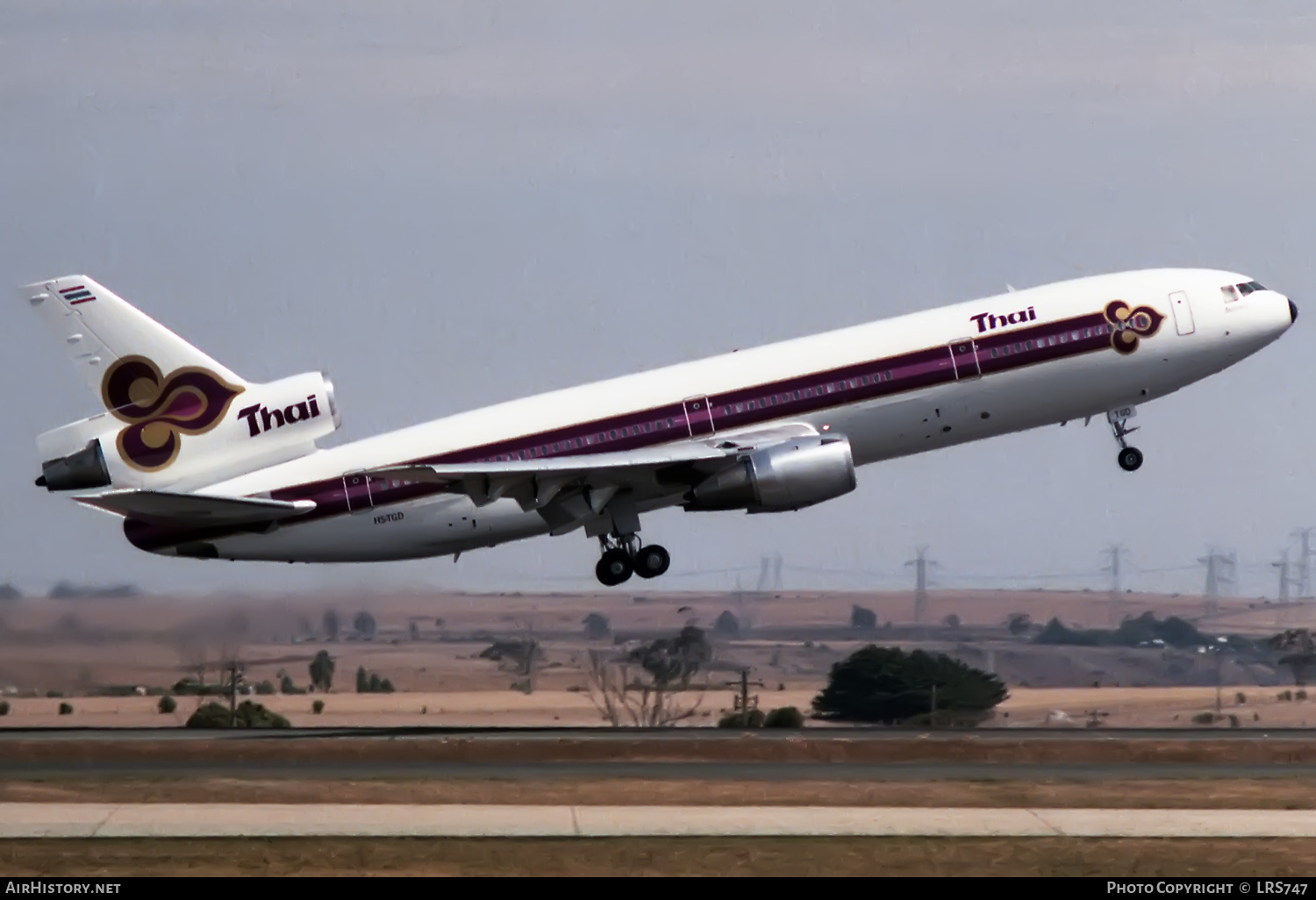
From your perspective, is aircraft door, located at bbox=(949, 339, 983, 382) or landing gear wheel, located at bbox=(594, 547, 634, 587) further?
landing gear wheel, located at bbox=(594, 547, 634, 587)

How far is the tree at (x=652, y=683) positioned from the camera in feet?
255

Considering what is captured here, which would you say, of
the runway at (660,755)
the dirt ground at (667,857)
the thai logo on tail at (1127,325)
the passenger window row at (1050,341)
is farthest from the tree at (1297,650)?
the dirt ground at (667,857)

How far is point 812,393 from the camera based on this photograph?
2176 inches

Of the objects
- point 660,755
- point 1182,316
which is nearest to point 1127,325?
point 1182,316

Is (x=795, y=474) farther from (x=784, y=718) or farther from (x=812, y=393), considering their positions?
(x=784, y=718)

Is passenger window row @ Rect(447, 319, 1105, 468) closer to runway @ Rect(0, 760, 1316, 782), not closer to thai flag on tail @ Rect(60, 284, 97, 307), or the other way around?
runway @ Rect(0, 760, 1316, 782)

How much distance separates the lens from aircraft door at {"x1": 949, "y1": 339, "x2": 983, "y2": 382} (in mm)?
54969

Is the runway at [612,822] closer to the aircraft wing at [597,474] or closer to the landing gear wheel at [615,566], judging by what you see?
the aircraft wing at [597,474]

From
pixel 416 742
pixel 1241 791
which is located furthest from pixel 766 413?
pixel 1241 791

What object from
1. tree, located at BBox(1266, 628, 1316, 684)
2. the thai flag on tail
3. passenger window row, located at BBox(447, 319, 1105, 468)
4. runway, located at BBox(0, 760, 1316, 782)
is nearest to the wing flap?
passenger window row, located at BBox(447, 319, 1105, 468)

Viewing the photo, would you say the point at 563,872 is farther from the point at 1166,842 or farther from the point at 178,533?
the point at 178,533

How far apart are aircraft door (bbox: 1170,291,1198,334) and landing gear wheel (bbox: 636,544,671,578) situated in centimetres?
1538

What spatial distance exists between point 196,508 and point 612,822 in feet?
71.8

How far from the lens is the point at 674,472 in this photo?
55.8m
